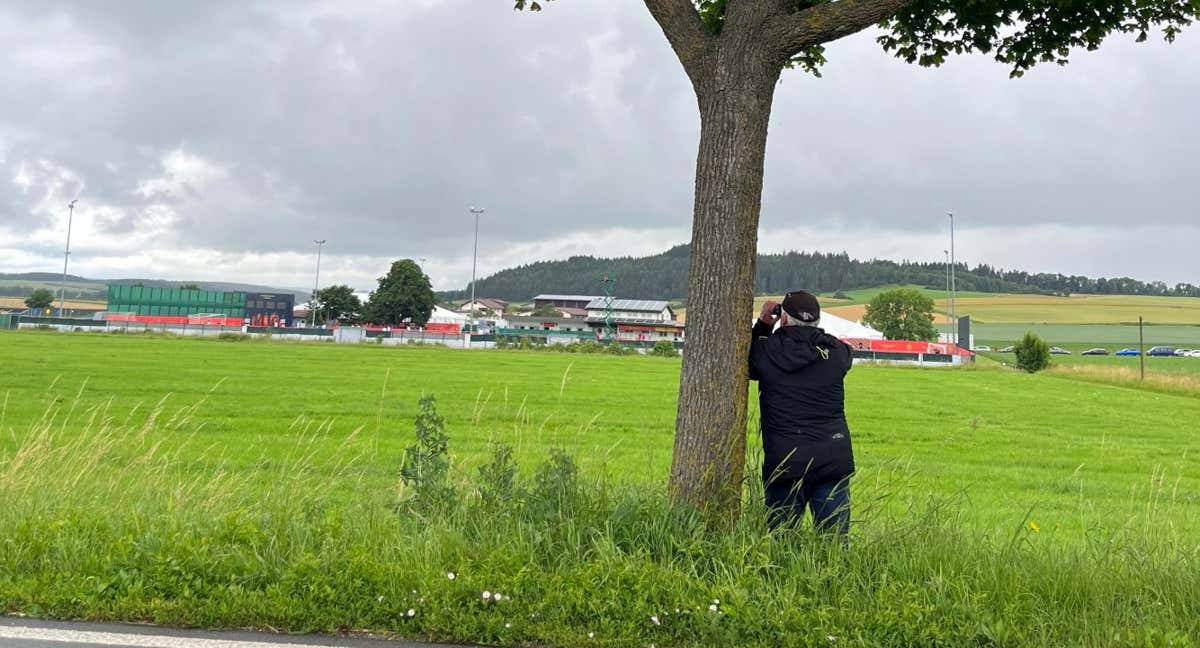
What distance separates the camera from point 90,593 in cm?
443

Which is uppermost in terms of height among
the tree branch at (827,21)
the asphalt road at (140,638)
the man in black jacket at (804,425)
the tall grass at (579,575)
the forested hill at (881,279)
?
the forested hill at (881,279)

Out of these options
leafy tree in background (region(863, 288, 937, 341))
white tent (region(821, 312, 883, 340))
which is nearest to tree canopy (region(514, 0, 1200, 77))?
white tent (region(821, 312, 883, 340))

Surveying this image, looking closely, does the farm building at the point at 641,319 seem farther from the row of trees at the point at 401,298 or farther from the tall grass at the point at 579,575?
the tall grass at the point at 579,575

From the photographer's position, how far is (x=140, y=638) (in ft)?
13.3

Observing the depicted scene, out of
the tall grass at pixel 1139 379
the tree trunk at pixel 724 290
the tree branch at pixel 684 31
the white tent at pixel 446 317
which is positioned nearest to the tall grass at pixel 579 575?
the tree trunk at pixel 724 290

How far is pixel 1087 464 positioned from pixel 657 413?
1018cm

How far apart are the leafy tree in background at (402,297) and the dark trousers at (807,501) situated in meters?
111

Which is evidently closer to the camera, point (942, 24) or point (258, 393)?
point (942, 24)

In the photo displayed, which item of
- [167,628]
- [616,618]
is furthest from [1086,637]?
[167,628]

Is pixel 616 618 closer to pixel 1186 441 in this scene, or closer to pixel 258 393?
pixel 1186 441

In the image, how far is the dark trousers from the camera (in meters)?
5.00

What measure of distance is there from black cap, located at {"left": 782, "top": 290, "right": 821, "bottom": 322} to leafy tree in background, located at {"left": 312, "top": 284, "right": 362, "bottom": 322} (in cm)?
12400

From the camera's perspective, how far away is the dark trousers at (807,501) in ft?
16.4

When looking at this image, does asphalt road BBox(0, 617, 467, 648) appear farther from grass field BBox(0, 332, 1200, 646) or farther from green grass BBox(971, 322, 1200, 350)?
green grass BBox(971, 322, 1200, 350)
